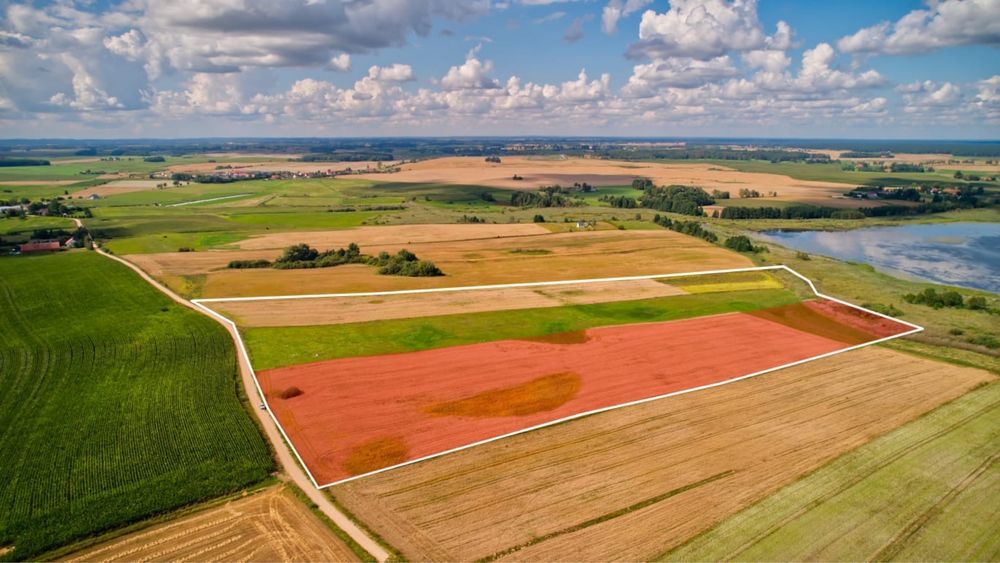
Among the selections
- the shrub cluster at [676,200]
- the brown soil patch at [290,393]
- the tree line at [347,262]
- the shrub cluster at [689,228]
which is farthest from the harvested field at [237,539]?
the shrub cluster at [676,200]

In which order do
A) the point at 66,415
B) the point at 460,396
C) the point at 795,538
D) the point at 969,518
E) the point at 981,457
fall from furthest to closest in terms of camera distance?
the point at 460,396 < the point at 66,415 < the point at 981,457 < the point at 969,518 < the point at 795,538

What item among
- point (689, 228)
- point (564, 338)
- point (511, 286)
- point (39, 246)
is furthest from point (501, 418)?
point (39, 246)

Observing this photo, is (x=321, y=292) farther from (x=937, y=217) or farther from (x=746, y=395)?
(x=937, y=217)

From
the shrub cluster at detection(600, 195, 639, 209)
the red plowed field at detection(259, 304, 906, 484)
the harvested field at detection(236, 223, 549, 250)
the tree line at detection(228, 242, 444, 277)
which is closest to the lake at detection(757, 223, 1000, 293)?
the shrub cluster at detection(600, 195, 639, 209)

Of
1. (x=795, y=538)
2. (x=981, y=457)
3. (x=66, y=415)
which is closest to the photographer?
(x=795, y=538)

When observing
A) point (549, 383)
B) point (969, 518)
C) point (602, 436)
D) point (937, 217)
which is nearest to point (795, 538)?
point (969, 518)

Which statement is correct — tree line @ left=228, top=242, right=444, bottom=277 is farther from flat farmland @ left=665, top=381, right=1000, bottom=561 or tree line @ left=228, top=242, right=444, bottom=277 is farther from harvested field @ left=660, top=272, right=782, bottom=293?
flat farmland @ left=665, top=381, right=1000, bottom=561

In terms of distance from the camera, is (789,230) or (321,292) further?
(789,230)
